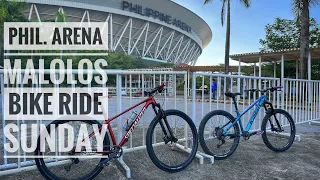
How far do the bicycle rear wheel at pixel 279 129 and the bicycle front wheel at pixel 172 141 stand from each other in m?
1.38

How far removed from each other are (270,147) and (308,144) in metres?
1.08

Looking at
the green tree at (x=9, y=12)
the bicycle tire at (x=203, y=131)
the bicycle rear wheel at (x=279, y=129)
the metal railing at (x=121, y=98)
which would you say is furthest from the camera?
the green tree at (x=9, y=12)

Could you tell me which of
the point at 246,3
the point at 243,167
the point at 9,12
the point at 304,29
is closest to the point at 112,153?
the point at 243,167

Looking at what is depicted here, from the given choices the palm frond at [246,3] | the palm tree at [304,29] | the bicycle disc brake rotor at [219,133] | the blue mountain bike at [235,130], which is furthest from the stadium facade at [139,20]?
the bicycle disc brake rotor at [219,133]

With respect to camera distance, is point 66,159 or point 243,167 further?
point 243,167

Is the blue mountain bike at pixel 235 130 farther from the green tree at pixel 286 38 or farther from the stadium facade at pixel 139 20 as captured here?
the stadium facade at pixel 139 20

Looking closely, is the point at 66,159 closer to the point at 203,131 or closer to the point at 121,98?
the point at 121,98

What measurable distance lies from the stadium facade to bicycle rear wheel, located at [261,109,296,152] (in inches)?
1243

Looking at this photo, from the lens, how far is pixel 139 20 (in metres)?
39.8

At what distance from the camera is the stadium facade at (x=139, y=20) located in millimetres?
33916

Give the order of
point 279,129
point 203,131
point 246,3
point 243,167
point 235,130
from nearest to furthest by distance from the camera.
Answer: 1. point 243,167
2. point 203,131
3. point 235,130
4. point 279,129
5. point 246,3

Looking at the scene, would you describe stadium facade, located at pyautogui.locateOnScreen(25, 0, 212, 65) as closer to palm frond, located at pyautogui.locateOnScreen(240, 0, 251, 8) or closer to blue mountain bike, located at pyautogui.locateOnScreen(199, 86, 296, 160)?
palm frond, located at pyautogui.locateOnScreen(240, 0, 251, 8)

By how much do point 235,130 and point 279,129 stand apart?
1.06 meters

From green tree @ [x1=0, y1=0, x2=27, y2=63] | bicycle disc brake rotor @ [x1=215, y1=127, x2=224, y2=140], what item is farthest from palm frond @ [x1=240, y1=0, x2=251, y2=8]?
green tree @ [x1=0, y1=0, x2=27, y2=63]
